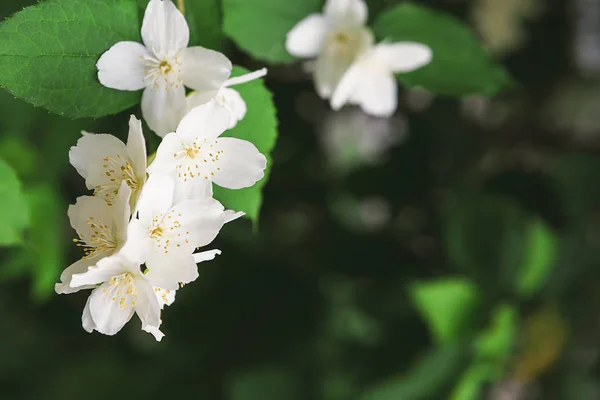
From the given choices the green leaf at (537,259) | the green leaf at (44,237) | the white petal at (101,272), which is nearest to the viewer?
the white petal at (101,272)

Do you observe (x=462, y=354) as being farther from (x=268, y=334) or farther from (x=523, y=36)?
(x=523, y=36)

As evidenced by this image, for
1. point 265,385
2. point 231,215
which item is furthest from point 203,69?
point 265,385

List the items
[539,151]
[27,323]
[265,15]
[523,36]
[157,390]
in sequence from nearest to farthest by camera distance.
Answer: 1. [265,15]
2. [539,151]
3. [523,36]
4. [157,390]
5. [27,323]

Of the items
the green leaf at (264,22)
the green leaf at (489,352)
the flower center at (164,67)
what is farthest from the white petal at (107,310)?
the green leaf at (489,352)

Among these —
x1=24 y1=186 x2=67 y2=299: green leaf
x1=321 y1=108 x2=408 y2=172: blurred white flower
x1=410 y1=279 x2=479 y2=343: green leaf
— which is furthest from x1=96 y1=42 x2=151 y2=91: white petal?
x1=321 y1=108 x2=408 y2=172: blurred white flower

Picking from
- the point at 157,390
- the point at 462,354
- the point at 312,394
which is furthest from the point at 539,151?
the point at 157,390

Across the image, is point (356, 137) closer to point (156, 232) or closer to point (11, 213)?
point (11, 213)

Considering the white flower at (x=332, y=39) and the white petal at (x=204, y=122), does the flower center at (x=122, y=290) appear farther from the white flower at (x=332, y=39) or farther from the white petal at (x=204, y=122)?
the white flower at (x=332, y=39)
